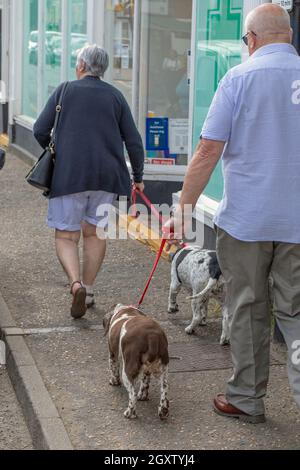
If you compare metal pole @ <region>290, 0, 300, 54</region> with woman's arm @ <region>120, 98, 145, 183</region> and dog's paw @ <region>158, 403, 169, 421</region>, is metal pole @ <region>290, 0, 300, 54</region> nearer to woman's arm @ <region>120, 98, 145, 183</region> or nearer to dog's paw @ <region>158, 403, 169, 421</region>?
woman's arm @ <region>120, 98, 145, 183</region>

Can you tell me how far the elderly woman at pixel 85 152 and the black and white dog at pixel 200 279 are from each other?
691 mm

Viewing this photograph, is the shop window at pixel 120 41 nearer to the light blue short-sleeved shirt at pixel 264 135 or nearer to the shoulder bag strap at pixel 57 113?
the shoulder bag strap at pixel 57 113

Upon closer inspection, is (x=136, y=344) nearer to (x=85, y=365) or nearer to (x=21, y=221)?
(x=85, y=365)

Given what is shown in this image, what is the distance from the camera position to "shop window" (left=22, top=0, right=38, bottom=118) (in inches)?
581

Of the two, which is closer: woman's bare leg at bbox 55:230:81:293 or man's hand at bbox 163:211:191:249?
man's hand at bbox 163:211:191:249

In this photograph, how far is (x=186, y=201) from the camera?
4707 mm

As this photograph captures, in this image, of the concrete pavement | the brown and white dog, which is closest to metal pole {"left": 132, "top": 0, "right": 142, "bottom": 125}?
the concrete pavement

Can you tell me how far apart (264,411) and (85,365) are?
4.30ft

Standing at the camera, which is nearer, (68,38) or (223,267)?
(223,267)

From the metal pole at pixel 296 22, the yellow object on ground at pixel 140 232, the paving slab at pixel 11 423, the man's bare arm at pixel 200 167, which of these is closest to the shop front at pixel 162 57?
the yellow object on ground at pixel 140 232

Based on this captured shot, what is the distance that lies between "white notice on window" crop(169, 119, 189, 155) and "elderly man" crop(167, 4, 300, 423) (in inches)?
223

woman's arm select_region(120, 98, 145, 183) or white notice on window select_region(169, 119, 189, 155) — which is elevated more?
woman's arm select_region(120, 98, 145, 183)

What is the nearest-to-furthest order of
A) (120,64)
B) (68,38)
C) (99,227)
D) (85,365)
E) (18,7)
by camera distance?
(85,365)
(99,227)
(120,64)
(68,38)
(18,7)
